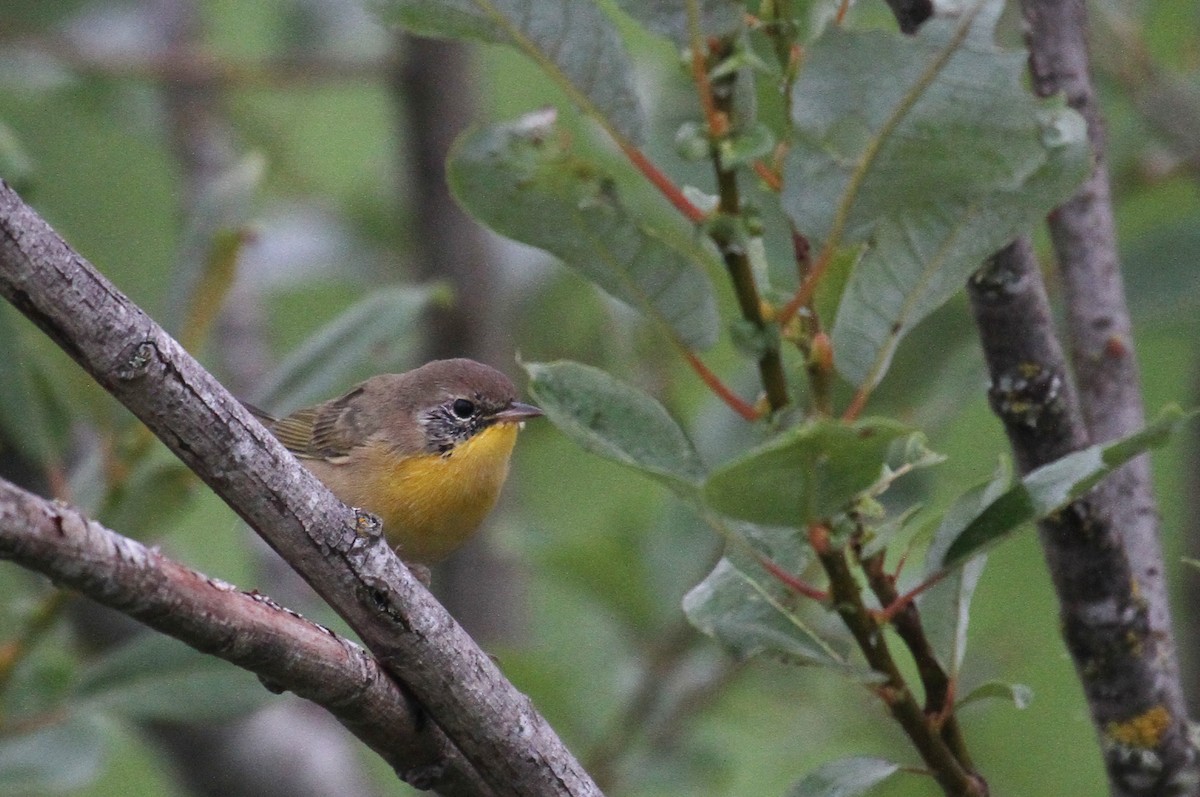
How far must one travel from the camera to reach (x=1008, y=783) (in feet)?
14.6

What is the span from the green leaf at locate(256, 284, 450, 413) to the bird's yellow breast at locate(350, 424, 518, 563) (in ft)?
1.55

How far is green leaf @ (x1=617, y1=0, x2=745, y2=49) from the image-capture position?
1.75m

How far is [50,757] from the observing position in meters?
3.70

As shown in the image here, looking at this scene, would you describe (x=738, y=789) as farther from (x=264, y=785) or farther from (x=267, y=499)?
(x=267, y=499)

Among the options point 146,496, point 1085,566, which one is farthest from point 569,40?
point 146,496

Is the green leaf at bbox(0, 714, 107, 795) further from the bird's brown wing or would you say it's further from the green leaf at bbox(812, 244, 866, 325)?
the green leaf at bbox(812, 244, 866, 325)

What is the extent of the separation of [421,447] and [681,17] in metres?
2.85

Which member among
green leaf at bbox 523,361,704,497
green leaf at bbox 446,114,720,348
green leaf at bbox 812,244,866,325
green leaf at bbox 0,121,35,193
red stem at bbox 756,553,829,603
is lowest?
red stem at bbox 756,553,829,603

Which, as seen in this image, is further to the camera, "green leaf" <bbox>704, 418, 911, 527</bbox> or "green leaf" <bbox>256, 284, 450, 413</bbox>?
"green leaf" <bbox>256, 284, 450, 413</bbox>

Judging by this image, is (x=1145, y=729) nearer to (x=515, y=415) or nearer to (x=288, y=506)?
(x=288, y=506)

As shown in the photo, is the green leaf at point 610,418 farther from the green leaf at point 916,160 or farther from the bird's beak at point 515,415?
the bird's beak at point 515,415

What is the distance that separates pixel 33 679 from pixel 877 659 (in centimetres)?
248

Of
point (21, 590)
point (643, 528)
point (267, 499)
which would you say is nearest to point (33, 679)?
point (21, 590)

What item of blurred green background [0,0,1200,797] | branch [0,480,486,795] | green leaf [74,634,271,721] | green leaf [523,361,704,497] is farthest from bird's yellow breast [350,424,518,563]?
green leaf [523,361,704,497]
